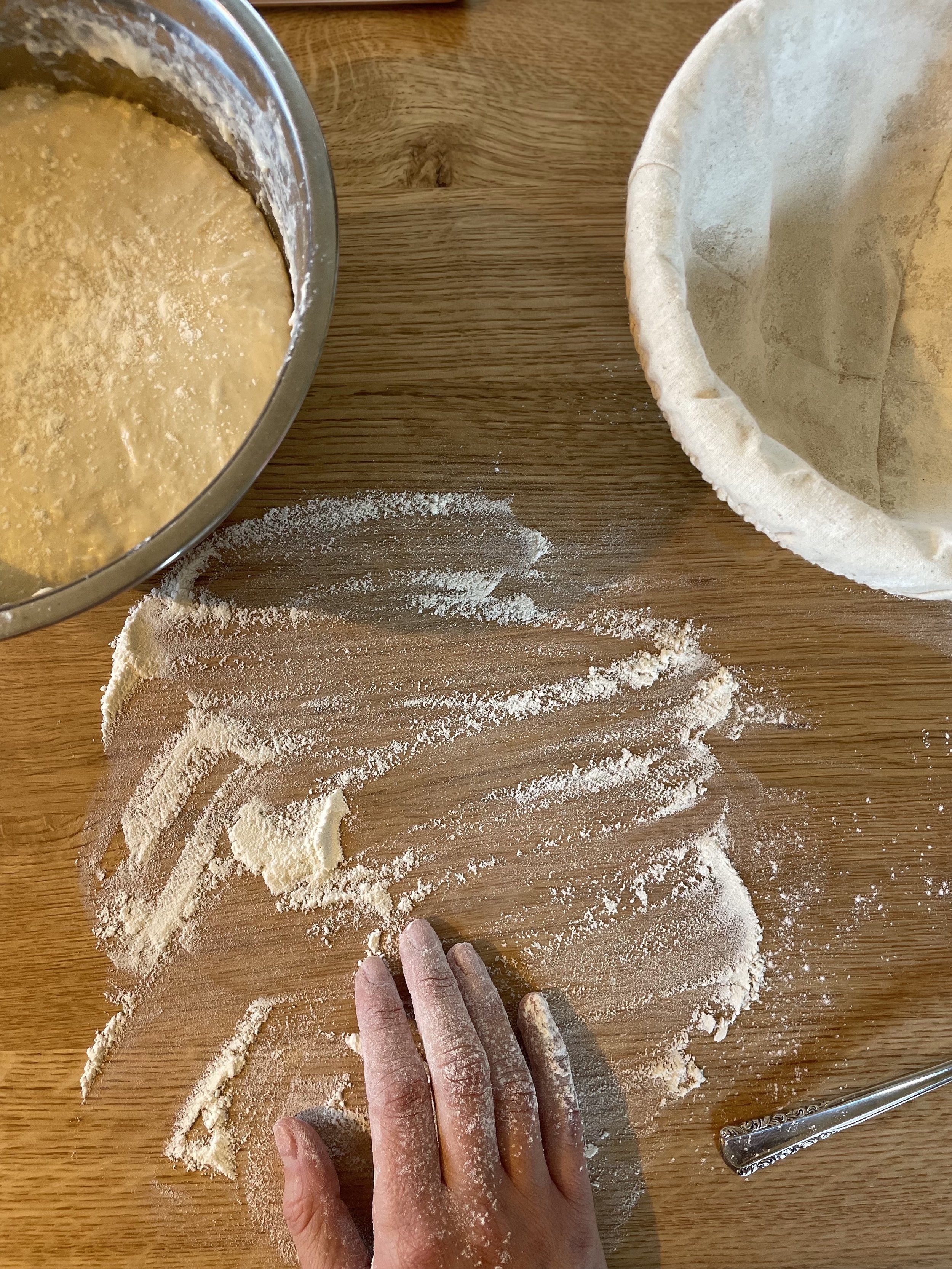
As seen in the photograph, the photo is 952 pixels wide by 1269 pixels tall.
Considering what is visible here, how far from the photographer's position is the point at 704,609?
649 mm

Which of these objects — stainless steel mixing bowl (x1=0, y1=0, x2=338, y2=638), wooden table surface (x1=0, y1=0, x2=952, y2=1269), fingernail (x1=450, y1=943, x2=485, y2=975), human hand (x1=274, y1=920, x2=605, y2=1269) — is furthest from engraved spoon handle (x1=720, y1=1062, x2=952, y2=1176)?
stainless steel mixing bowl (x1=0, y1=0, x2=338, y2=638)

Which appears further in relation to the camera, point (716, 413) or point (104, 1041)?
point (104, 1041)

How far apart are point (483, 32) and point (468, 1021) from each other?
77cm

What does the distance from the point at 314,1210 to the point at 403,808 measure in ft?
0.92

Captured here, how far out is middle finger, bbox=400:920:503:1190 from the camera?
1.94ft

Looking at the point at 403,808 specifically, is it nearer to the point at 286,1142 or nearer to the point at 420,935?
the point at 420,935

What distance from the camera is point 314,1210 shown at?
1.90 feet

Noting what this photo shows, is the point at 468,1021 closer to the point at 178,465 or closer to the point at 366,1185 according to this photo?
the point at 366,1185

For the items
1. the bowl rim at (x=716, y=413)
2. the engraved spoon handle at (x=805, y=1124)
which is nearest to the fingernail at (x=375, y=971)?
the engraved spoon handle at (x=805, y=1124)

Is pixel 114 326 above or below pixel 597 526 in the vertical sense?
above

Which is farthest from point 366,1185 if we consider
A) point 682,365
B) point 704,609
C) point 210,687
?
point 682,365

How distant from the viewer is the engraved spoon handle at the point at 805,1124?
0.61 metres

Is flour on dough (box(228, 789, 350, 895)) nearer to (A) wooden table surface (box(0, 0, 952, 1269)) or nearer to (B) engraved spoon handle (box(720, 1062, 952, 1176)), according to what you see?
(A) wooden table surface (box(0, 0, 952, 1269))

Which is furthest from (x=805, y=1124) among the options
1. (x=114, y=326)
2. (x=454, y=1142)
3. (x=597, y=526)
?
(x=114, y=326)
